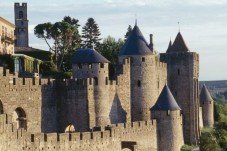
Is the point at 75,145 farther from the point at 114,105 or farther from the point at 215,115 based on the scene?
the point at 215,115

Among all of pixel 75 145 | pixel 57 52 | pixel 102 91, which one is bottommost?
pixel 75 145

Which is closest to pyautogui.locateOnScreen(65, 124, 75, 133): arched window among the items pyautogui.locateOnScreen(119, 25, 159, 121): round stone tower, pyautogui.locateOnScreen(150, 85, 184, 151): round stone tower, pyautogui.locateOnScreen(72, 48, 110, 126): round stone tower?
pyautogui.locateOnScreen(72, 48, 110, 126): round stone tower

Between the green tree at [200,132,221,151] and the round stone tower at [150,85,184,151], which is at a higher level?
the round stone tower at [150,85,184,151]

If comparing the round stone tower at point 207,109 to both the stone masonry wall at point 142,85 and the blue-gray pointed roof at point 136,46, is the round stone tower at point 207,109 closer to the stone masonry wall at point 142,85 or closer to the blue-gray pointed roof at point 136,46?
the stone masonry wall at point 142,85

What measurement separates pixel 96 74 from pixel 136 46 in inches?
210

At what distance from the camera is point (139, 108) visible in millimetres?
50188

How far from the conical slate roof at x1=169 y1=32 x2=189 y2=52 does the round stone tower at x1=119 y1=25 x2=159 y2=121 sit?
7.28 meters

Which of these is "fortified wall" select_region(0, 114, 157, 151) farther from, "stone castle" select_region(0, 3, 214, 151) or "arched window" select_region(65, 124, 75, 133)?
"arched window" select_region(65, 124, 75, 133)

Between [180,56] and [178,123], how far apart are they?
937 cm

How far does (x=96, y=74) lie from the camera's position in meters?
45.8

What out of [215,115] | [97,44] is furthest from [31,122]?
[215,115]

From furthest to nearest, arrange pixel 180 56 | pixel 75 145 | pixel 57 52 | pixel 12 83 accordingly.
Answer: pixel 57 52 → pixel 180 56 → pixel 12 83 → pixel 75 145

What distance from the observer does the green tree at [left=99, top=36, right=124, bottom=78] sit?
2438 inches

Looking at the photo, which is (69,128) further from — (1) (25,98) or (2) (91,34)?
(2) (91,34)
